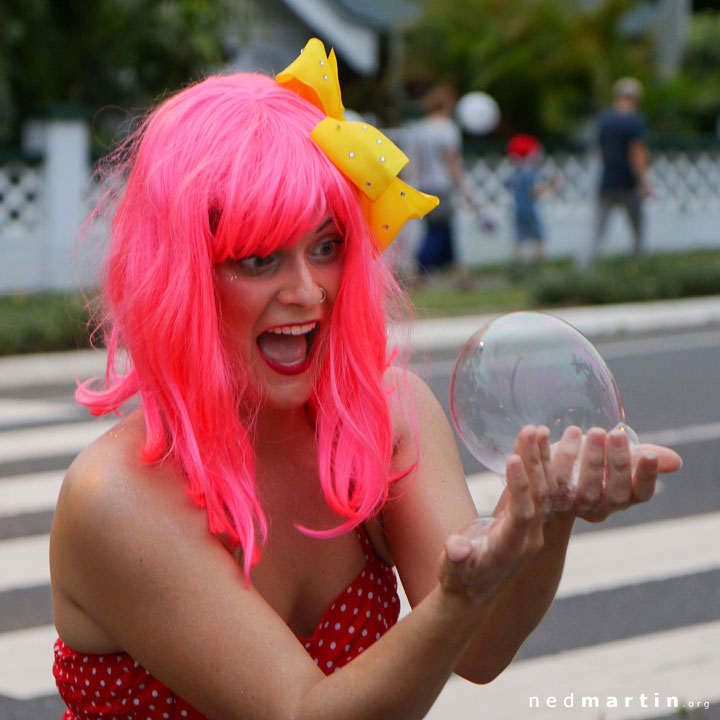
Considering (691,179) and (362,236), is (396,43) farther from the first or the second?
(362,236)

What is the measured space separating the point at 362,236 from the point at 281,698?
0.69 meters

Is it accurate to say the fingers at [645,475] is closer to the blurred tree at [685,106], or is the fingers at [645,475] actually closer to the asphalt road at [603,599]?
the asphalt road at [603,599]

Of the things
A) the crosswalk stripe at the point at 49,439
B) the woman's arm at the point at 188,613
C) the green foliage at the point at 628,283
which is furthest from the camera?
the green foliage at the point at 628,283

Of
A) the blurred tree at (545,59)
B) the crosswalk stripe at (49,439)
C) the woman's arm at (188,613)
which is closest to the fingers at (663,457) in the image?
the woman's arm at (188,613)

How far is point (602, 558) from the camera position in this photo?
4.82 metres

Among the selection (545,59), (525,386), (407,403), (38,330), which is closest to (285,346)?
(407,403)

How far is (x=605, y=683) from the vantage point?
11.7 ft

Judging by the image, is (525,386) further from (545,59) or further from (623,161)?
(545,59)

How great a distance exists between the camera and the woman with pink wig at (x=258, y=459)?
1.88 m

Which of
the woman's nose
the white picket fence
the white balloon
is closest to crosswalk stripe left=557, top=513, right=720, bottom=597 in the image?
the woman's nose

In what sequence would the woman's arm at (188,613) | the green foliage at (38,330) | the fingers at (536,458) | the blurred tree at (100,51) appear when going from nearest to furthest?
the fingers at (536,458) < the woman's arm at (188,613) < the green foliage at (38,330) < the blurred tree at (100,51)

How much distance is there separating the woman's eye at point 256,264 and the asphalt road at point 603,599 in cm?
87

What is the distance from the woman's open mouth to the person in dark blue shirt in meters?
11.8

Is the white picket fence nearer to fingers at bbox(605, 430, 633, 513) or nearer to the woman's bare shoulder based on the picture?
the woman's bare shoulder
